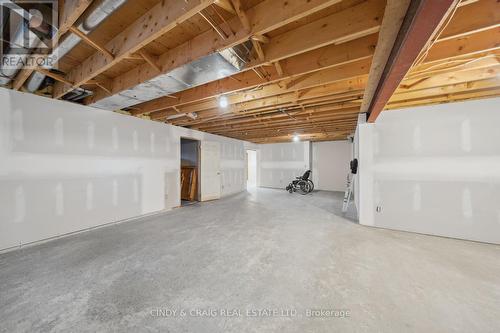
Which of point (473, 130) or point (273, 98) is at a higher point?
point (273, 98)

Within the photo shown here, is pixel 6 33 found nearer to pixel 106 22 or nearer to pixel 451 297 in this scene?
pixel 106 22

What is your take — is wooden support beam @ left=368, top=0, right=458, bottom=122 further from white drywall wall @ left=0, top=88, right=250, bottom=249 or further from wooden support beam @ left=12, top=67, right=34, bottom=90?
white drywall wall @ left=0, top=88, right=250, bottom=249

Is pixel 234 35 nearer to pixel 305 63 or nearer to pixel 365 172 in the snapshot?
pixel 305 63

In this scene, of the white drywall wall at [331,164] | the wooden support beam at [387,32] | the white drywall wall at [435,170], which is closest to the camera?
the wooden support beam at [387,32]

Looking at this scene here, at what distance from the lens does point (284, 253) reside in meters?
2.44

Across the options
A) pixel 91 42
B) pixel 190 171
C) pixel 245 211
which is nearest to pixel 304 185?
pixel 245 211

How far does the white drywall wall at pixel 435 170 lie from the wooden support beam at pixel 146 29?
3.42 metres

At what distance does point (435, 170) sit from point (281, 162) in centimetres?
599

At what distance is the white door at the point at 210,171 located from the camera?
234 inches

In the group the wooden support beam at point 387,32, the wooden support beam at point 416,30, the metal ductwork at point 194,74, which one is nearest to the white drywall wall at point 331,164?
the wooden support beam at point 387,32

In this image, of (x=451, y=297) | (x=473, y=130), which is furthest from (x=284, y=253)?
(x=473, y=130)

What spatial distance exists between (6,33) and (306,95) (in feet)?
11.2

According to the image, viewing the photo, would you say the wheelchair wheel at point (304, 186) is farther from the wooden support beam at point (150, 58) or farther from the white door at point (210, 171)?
the wooden support beam at point (150, 58)
